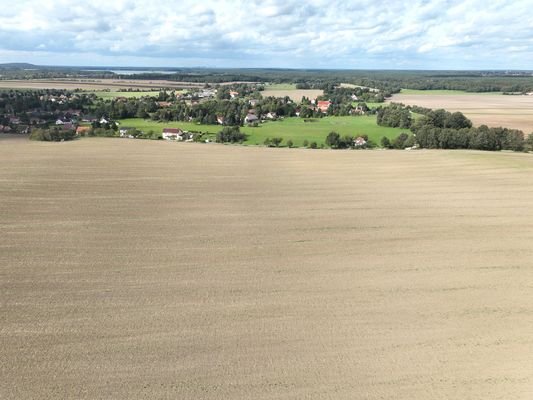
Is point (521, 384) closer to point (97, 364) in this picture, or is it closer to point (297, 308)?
point (297, 308)

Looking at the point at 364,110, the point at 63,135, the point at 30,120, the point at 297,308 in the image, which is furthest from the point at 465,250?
the point at 364,110

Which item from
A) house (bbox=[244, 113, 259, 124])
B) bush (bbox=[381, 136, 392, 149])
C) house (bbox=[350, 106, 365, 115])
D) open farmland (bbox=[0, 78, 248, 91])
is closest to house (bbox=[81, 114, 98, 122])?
house (bbox=[244, 113, 259, 124])

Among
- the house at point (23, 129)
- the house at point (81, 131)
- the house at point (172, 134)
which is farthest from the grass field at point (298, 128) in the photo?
the house at point (23, 129)

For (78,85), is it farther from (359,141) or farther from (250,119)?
(359,141)

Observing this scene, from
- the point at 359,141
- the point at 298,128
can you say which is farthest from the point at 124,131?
the point at 359,141

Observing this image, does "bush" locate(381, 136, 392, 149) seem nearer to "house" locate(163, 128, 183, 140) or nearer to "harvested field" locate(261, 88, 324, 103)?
"house" locate(163, 128, 183, 140)

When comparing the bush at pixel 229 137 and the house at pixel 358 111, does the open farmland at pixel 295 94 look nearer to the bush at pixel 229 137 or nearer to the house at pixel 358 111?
the house at pixel 358 111
